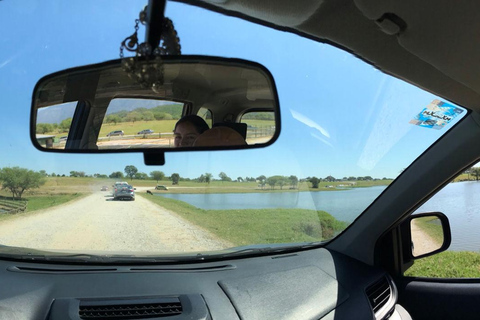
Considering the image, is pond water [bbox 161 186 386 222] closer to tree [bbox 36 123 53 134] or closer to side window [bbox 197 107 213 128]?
side window [bbox 197 107 213 128]

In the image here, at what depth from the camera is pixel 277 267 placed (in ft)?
11.6

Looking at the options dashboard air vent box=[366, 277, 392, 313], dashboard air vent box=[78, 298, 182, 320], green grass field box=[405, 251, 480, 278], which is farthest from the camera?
green grass field box=[405, 251, 480, 278]

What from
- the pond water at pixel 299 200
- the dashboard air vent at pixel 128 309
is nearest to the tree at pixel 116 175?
the pond water at pixel 299 200

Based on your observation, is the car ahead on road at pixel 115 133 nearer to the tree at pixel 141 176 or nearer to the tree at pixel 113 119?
the tree at pixel 113 119

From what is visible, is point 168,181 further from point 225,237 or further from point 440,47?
point 440,47

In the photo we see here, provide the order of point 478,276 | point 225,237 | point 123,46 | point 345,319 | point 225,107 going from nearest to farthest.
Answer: point 123,46 → point 345,319 → point 225,107 → point 478,276 → point 225,237

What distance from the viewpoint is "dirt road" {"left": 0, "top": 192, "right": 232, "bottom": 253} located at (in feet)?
12.9

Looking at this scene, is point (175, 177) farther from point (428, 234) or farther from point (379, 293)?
point (428, 234)

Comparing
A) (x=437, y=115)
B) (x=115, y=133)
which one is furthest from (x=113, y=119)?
(x=437, y=115)

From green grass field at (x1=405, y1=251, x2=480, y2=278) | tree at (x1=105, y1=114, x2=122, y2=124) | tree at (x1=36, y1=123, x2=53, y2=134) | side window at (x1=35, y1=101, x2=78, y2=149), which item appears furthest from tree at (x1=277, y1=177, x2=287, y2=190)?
tree at (x1=36, y1=123, x2=53, y2=134)

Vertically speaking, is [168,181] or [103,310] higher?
[168,181]

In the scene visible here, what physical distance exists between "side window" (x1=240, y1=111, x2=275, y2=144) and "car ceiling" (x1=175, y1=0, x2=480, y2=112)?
0.90 m

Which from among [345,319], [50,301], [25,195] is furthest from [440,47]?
[25,195]

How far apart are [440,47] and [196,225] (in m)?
3.11
